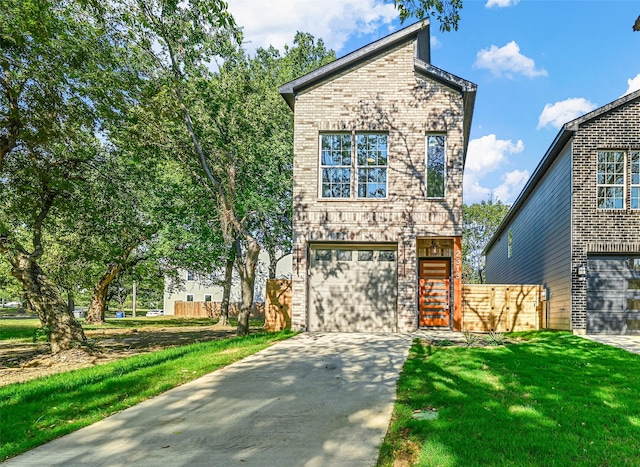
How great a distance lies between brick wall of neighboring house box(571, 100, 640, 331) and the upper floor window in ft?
0.54

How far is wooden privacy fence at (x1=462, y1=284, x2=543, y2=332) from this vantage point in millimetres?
14391

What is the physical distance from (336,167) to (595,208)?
7664 millimetres

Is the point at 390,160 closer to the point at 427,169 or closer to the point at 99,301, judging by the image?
the point at 427,169

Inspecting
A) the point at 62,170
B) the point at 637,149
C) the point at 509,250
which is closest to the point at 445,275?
the point at 637,149

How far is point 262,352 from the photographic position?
9812 mm

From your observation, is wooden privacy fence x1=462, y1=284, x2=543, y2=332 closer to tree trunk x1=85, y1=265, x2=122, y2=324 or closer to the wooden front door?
the wooden front door

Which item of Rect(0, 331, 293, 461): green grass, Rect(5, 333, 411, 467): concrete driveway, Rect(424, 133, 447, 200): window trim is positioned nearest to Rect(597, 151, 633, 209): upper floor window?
Rect(424, 133, 447, 200): window trim

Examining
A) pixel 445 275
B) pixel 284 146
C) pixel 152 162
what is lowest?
pixel 445 275

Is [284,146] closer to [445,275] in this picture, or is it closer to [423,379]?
[445,275]

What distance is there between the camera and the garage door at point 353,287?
532 inches

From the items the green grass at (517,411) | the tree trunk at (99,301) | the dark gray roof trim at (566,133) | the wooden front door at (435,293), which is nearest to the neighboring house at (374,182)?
the wooden front door at (435,293)

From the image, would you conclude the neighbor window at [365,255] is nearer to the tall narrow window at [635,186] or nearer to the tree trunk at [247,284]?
the tree trunk at [247,284]

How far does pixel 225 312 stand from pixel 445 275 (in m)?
12.8

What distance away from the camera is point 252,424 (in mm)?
5012
